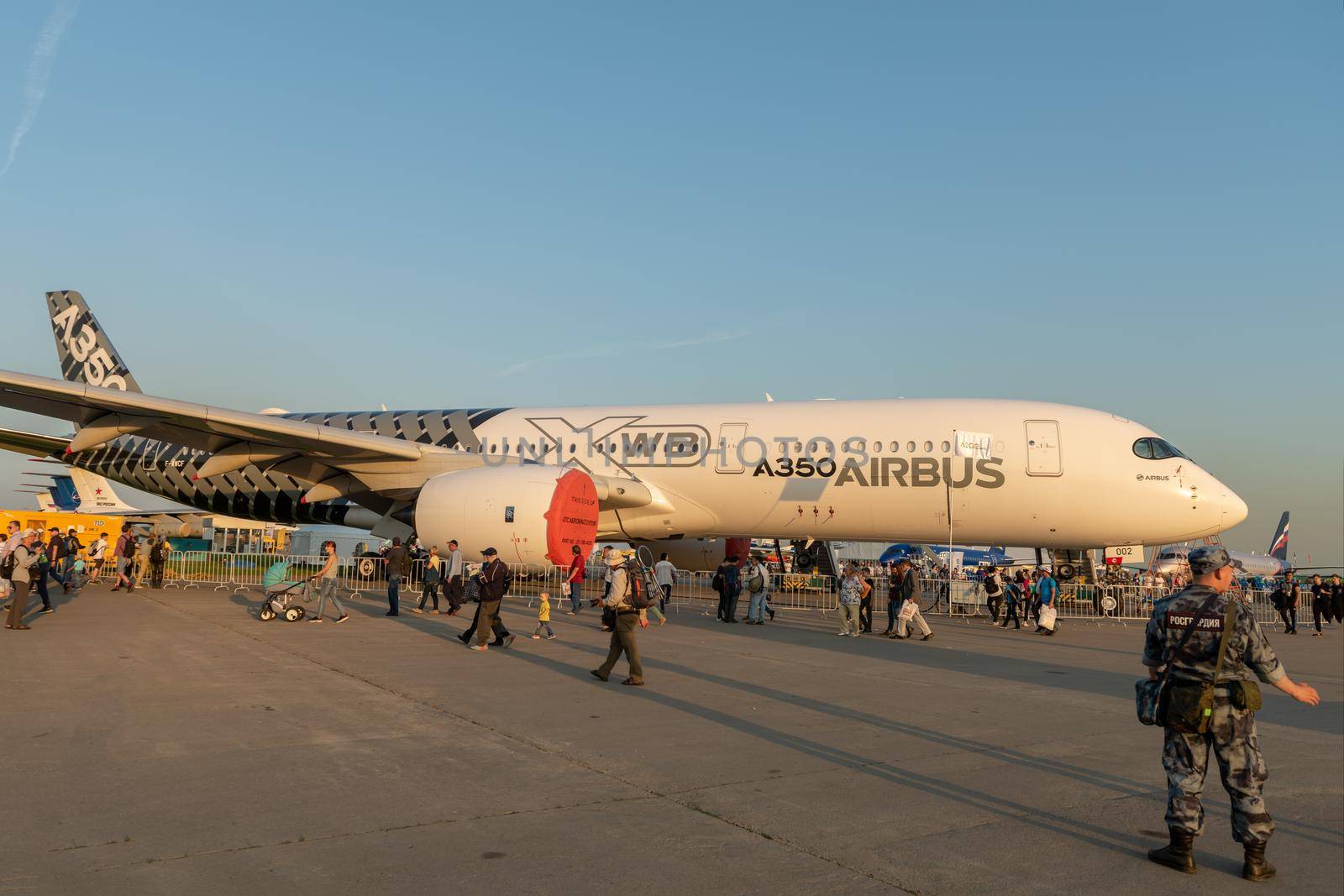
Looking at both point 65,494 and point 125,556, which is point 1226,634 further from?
point 65,494

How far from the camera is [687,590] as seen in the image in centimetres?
2762

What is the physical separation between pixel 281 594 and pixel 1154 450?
15.2 meters

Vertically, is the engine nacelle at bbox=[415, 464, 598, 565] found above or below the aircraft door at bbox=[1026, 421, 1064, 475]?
below

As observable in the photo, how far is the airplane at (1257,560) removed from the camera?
1407 inches

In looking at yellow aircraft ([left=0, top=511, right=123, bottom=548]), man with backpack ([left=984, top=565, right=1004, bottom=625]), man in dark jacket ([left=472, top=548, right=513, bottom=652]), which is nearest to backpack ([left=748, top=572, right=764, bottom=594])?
man with backpack ([left=984, top=565, right=1004, bottom=625])

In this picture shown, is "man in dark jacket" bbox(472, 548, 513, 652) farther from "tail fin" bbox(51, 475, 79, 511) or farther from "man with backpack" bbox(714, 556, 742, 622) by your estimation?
"tail fin" bbox(51, 475, 79, 511)

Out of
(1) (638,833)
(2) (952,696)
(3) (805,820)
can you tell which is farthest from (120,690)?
(2) (952,696)

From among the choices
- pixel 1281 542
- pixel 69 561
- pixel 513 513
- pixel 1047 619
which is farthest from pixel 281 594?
pixel 1281 542

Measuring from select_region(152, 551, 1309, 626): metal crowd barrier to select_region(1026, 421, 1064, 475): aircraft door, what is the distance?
369 cm

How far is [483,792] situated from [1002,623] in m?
17.1

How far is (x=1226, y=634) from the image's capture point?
446 cm

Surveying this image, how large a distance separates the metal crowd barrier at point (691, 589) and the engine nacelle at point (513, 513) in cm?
403

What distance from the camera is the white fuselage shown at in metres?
17.6

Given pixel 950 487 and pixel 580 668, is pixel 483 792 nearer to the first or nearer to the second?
pixel 580 668
